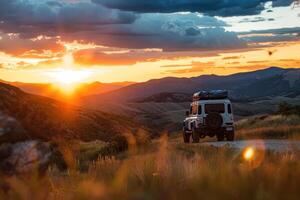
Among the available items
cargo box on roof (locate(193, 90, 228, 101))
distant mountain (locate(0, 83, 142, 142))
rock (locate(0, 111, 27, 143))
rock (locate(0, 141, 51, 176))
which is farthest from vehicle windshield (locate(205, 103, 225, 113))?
distant mountain (locate(0, 83, 142, 142))

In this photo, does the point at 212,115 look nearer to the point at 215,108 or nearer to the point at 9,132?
the point at 215,108

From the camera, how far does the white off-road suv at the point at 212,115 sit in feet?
101

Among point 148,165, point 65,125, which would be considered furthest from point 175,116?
point 148,165

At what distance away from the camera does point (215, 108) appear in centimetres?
3114

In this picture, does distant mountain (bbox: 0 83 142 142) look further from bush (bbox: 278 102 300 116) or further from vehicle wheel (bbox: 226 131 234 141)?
vehicle wheel (bbox: 226 131 234 141)

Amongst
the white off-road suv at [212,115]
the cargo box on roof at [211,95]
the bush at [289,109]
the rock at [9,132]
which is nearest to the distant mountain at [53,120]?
the bush at [289,109]

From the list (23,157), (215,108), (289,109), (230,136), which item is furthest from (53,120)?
(23,157)

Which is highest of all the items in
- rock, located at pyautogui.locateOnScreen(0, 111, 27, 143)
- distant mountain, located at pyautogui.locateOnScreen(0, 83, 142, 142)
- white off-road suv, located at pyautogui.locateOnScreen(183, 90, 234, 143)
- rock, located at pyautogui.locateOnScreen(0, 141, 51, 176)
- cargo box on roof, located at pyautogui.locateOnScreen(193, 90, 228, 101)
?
rock, located at pyautogui.locateOnScreen(0, 111, 27, 143)

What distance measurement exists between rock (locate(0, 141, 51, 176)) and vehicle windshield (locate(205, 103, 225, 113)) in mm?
24018

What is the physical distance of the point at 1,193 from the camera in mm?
6875

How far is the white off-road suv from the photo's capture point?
30.8 m

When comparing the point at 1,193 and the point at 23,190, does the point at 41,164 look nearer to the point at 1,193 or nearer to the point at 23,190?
the point at 1,193

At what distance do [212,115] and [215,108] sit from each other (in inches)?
20.6

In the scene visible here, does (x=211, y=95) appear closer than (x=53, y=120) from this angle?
Yes
